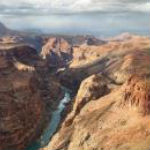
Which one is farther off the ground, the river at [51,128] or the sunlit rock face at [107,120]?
the sunlit rock face at [107,120]

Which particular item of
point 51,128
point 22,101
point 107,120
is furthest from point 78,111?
point 107,120

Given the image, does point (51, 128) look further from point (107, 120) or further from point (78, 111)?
point (107, 120)

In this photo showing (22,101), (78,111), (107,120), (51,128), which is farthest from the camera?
(22,101)

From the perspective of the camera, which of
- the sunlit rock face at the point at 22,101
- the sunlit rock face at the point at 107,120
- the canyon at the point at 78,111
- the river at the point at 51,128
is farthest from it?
the river at the point at 51,128

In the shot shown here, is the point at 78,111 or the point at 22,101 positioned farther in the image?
the point at 22,101

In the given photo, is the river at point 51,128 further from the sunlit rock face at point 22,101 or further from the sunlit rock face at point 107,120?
the sunlit rock face at point 107,120

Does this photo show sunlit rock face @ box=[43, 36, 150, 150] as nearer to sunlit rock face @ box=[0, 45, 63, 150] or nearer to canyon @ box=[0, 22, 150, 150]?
canyon @ box=[0, 22, 150, 150]

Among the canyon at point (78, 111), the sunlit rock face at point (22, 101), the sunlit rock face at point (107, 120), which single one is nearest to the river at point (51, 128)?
the canyon at point (78, 111)

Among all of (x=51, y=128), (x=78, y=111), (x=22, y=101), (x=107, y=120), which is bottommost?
(x=51, y=128)

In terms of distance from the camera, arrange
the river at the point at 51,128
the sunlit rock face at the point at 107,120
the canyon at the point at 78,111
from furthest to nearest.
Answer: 1. the river at the point at 51,128
2. the canyon at the point at 78,111
3. the sunlit rock face at the point at 107,120
